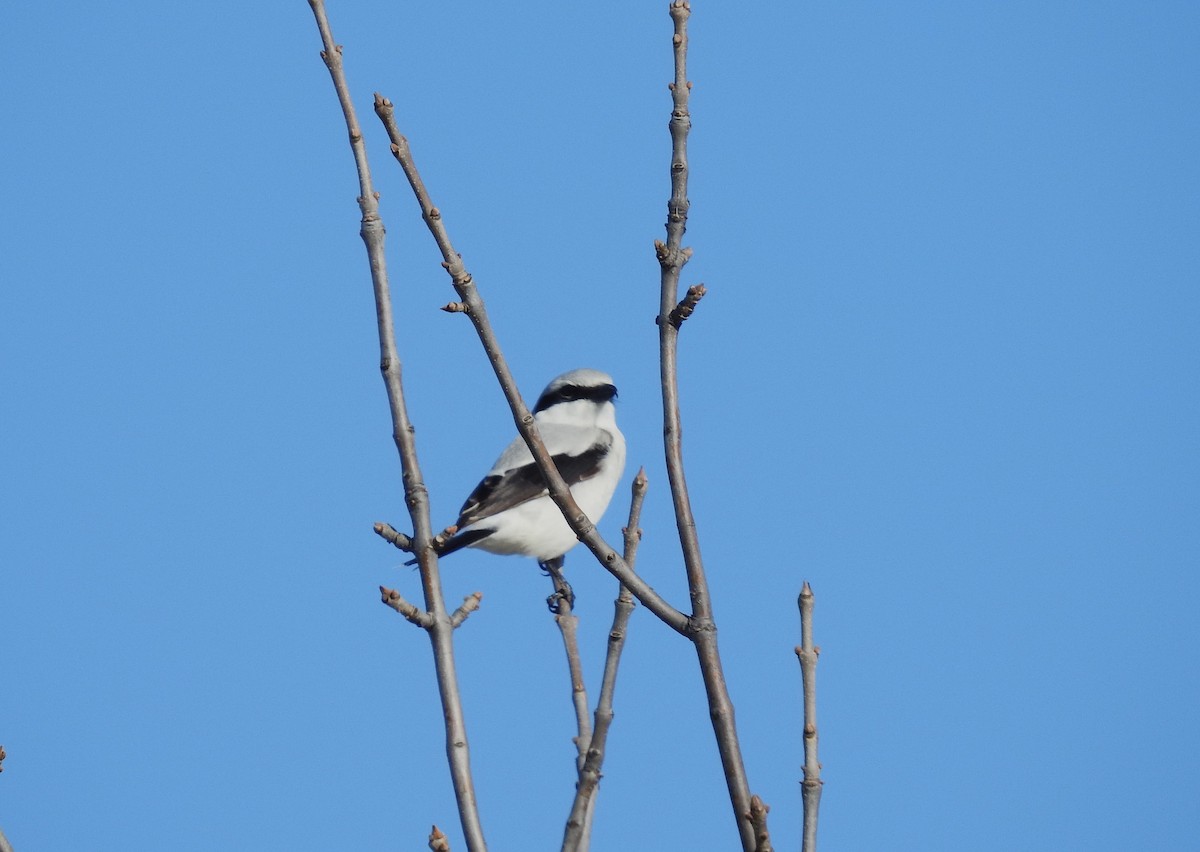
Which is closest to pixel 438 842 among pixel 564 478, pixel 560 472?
pixel 560 472

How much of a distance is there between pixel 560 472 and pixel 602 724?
8.28ft

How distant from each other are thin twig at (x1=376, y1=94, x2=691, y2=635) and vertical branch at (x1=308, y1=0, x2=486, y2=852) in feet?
1.64

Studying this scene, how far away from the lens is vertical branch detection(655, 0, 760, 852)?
6.91 ft

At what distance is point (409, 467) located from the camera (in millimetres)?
2611

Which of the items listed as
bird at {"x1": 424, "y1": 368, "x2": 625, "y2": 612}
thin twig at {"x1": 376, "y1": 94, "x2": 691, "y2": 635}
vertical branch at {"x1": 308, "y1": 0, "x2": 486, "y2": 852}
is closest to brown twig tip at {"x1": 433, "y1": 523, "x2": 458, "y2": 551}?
vertical branch at {"x1": 308, "y1": 0, "x2": 486, "y2": 852}

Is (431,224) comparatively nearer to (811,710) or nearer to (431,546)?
(431,546)

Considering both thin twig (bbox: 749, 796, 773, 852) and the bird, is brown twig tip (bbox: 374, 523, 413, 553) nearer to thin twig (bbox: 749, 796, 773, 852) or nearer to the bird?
thin twig (bbox: 749, 796, 773, 852)

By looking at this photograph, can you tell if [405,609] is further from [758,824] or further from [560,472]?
[560,472]

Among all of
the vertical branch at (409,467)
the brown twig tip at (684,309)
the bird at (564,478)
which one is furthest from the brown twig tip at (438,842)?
the bird at (564,478)

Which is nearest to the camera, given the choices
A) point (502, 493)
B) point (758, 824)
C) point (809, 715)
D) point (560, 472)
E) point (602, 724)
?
point (758, 824)

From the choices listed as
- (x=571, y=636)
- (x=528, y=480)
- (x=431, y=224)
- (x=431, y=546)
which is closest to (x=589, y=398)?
(x=528, y=480)

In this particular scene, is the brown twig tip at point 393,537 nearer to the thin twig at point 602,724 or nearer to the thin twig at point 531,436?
the thin twig at point 602,724

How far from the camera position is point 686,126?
235 centimetres

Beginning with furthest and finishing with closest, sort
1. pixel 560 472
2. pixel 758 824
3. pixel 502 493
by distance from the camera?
pixel 502 493 → pixel 560 472 → pixel 758 824
